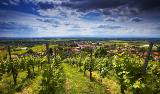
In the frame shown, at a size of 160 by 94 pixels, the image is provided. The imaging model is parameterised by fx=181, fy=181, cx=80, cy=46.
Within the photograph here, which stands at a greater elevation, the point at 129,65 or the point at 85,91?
the point at 129,65

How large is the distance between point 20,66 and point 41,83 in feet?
98.7

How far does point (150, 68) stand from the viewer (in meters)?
17.6

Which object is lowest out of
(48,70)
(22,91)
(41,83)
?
(22,91)

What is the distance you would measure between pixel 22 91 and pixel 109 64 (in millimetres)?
23379

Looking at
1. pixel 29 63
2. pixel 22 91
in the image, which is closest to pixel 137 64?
pixel 22 91

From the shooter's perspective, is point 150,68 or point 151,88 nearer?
point 151,88

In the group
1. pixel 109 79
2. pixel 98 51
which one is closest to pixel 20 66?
pixel 109 79

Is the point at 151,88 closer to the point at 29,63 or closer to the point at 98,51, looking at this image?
the point at 29,63

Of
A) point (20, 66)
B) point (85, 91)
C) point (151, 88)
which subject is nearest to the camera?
point (151, 88)

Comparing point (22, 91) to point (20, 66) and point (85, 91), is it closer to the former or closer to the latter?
point (85, 91)

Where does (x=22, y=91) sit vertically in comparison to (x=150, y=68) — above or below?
below

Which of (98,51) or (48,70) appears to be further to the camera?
(98,51)

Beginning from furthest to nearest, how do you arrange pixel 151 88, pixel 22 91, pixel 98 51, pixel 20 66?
pixel 98 51 → pixel 20 66 → pixel 22 91 → pixel 151 88

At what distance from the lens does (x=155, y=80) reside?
15352mm
